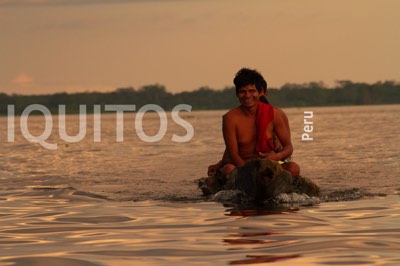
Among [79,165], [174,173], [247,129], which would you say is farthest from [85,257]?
[79,165]

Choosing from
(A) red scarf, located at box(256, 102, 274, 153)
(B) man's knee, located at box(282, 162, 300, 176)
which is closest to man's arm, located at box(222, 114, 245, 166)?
(A) red scarf, located at box(256, 102, 274, 153)

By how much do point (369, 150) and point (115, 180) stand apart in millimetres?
10683

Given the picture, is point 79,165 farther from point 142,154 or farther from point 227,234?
point 227,234

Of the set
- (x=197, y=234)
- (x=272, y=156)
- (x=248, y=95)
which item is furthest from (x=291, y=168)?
(x=197, y=234)

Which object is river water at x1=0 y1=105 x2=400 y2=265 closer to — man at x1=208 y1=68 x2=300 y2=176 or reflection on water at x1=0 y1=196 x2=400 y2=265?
reflection on water at x1=0 y1=196 x2=400 y2=265

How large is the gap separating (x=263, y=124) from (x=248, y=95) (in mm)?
487

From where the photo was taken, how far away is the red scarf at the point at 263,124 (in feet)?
40.5

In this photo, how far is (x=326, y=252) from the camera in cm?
737

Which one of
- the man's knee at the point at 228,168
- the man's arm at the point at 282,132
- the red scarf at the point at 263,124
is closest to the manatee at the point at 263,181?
the man's knee at the point at 228,168

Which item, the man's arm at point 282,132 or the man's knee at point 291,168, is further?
the man's arm at point 282,132

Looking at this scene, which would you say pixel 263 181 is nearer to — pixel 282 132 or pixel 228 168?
pixel 228 168

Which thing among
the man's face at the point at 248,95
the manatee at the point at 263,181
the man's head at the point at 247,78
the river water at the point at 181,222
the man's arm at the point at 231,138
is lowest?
the river water at the point at 181,222

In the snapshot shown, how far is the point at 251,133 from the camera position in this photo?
12.5 meters

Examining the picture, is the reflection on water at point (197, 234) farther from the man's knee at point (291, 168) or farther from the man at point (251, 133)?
the man at point (251, 133)
